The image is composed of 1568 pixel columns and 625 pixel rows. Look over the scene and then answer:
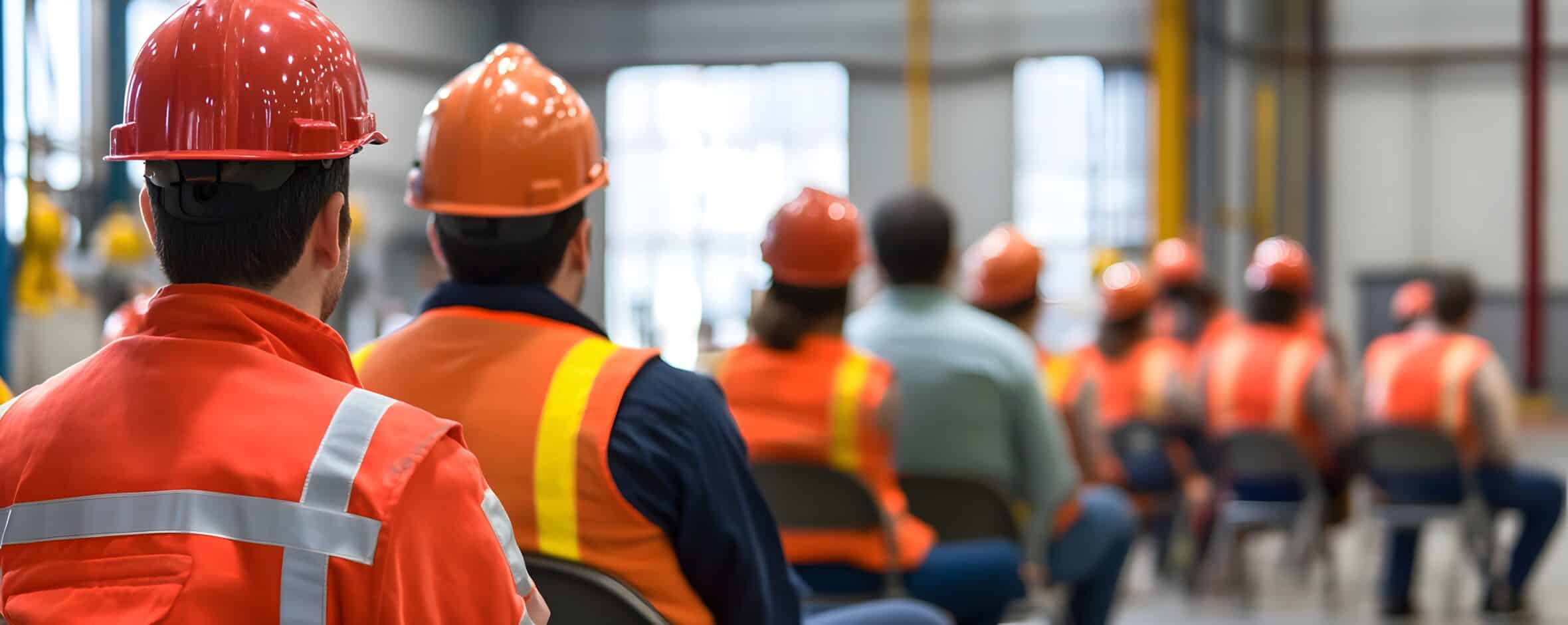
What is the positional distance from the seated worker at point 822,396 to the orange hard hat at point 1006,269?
1.11 m

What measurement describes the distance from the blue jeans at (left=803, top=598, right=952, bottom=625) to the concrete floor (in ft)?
11.3

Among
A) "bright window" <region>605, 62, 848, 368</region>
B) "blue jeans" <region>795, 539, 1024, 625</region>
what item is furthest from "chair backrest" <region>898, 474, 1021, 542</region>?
"bright window" <region>605, 62, 848, 368</region>

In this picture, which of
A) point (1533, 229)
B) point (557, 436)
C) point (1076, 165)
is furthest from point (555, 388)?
point (1533, 229)

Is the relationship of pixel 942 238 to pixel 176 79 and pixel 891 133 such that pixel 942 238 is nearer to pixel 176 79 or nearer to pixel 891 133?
pixel 176 79

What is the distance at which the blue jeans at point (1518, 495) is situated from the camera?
17.5ft

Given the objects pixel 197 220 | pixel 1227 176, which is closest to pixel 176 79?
pixel 197 220

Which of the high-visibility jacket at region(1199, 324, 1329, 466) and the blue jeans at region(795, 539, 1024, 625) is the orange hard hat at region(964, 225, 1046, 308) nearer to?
the blue jeans at region(795, 539, 1024, 625)

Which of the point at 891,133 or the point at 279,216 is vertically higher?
the point at 891,133

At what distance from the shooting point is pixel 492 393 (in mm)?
1536

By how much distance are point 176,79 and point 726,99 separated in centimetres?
1349

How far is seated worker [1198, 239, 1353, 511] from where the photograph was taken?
18.1ft

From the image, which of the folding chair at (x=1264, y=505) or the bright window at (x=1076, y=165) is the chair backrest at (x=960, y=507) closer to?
the folding chair at (x=1264, y=505)

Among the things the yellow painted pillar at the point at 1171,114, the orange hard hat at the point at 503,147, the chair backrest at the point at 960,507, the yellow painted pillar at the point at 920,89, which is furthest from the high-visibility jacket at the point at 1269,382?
the yellow painted pillar at the point at 920,89

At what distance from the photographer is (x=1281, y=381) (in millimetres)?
5520
